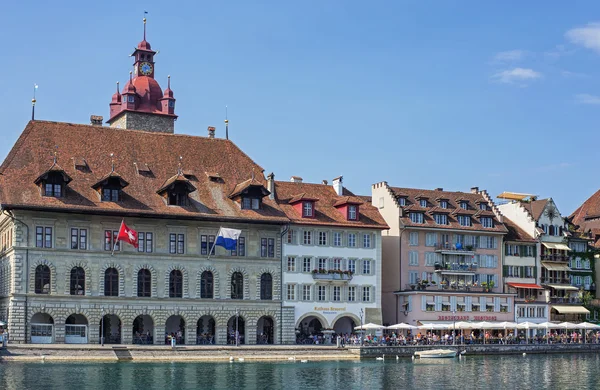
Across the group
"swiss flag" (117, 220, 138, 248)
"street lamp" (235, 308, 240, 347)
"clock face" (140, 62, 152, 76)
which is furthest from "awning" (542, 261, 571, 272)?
"clock face" (140, 62, 152, 76)

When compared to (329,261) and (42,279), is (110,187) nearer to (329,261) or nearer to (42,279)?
(42,279)

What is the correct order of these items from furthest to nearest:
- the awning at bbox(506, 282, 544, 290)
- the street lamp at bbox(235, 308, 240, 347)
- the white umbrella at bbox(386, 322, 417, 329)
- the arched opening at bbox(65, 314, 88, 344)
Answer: the awning at bbox(506, 282, 544, 290) → the white umbrella at bbox(386, 322, 417, 329) → the street lamp at bbox(235, 308, 240, 347) → the arched opening at bbox(65, 314, 88, 344)

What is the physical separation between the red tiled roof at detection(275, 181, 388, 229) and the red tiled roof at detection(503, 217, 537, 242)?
16.0m

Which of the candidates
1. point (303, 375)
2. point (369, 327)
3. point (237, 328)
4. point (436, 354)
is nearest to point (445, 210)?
point (369, 327)

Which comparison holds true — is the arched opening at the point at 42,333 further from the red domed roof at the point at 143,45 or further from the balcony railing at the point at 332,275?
the red domed roof at the point at 143,45

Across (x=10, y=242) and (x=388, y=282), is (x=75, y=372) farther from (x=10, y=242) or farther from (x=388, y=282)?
(x=388, y=282)

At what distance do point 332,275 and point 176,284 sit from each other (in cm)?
1382

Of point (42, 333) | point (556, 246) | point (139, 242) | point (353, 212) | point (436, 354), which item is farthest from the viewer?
point (556, 246)

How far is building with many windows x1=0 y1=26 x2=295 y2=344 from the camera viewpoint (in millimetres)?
82188

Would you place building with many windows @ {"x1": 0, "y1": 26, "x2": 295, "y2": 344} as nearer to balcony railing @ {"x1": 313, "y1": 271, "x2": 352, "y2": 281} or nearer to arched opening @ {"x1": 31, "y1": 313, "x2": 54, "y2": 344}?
arched opening @ {"x1": 31, "y1": 313, "x2": 54, "y2": 344}

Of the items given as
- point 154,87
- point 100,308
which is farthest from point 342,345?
point 154,87

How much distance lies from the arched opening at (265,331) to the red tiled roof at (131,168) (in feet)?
28.8

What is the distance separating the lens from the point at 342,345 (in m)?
89.2

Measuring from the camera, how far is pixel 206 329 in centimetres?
8969
